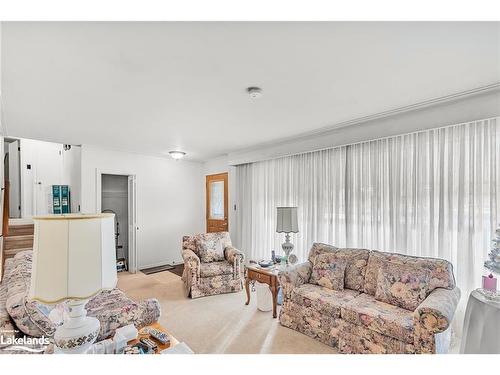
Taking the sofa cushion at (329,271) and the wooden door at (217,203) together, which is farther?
the wooden door at (217,203)

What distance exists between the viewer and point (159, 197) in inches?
220

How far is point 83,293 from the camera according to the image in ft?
3.67

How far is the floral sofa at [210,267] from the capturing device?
3729mm

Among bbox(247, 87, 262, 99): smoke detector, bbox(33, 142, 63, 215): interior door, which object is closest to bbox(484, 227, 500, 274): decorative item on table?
bbox(247, 87, 262, 99): smoke detector

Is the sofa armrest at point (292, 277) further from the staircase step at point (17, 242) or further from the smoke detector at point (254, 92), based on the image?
the staircase step at point (17, 242)

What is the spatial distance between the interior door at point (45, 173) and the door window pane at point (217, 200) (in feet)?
11.5

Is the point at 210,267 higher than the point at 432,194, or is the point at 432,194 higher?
the point at 432,194

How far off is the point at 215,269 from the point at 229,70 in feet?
9.63

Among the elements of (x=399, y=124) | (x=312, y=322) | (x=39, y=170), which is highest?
(x=399, y=124)

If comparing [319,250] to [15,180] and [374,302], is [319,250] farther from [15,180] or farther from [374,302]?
[15,180]

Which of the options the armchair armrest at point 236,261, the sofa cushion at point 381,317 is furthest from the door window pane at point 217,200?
the sofa cushion at point 381,317

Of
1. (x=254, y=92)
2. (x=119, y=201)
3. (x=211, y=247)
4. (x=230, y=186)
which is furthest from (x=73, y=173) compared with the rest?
(x=254, y=92)

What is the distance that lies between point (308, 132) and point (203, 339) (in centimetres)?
285

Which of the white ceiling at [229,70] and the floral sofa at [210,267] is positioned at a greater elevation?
the white ceiling at [229,70]
